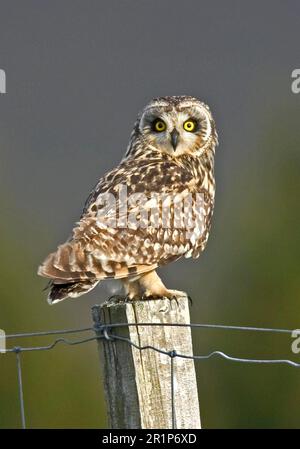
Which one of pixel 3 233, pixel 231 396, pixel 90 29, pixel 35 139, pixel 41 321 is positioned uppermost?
pixel 90 29

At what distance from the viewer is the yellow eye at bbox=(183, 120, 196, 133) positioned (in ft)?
30.4

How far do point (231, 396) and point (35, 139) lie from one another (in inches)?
1287

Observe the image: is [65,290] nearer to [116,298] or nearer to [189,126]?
[116,298]

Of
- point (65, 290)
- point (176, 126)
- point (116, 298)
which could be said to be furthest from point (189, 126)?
point (65, 290)

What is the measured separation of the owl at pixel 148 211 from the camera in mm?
7754

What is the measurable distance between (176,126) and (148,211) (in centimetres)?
104

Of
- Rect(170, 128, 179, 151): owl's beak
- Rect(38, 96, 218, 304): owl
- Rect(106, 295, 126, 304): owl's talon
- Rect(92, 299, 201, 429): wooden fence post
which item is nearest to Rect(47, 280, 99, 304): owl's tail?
Rect(38, 96, 218, 304): owl

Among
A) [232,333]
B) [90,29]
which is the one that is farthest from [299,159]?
[90,29]

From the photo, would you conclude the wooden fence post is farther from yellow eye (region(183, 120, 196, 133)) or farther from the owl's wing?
yellow eye (region(183, 120, 196, 133))

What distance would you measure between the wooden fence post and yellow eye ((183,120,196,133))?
9.67 feet

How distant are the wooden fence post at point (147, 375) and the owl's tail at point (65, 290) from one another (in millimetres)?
1099

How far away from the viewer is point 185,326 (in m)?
6.42

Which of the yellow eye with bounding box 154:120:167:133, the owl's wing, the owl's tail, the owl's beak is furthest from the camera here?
the yellow eye with bounding box 154:120:167:133

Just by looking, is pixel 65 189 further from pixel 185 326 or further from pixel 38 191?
pixel 185 326
